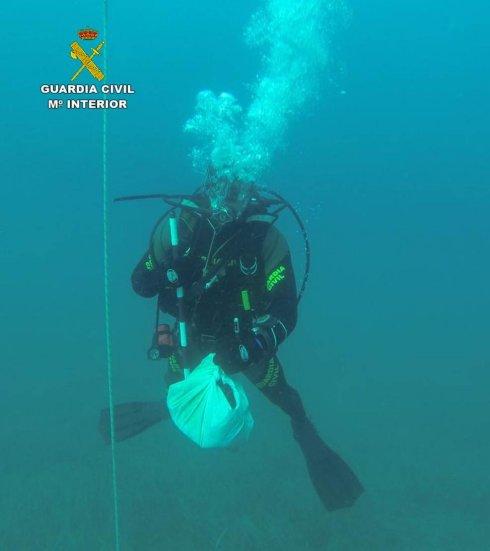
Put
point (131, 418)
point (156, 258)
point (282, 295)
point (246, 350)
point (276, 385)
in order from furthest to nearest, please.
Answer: point (131, 418) → point (276, 385) → point (156, 258) → point (282, 295) → point (246, 350)

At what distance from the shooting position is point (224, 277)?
13.0 feet

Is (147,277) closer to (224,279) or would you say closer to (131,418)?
(224,279)

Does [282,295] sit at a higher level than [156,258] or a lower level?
lower

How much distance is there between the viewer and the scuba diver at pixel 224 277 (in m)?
3.67

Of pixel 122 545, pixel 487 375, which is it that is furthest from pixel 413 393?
pixel 122 545

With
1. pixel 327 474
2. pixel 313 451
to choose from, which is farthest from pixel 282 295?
Result: pixel 327 474

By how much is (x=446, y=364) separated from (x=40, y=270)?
48.7 feet

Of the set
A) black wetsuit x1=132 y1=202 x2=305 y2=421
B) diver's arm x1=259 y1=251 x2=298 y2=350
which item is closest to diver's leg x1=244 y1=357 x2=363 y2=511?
black wetsuit x1=132 y1=202 x2=305 y2=421

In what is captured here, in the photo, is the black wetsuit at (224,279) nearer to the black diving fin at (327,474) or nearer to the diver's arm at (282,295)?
the diver's arm at (282,295)

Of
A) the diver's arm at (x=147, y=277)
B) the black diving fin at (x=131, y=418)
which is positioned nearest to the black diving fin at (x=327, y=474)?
the black diving fin at (x=131, y=418)

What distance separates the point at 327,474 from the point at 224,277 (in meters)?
2.21

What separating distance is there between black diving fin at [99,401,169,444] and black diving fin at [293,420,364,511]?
139cm

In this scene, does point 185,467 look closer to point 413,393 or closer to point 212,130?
point 212,130

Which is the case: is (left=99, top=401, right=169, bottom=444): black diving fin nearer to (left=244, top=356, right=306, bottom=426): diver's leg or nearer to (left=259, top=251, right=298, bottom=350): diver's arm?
(left=244, top=356, right=306, bottom=426): diver's leg
